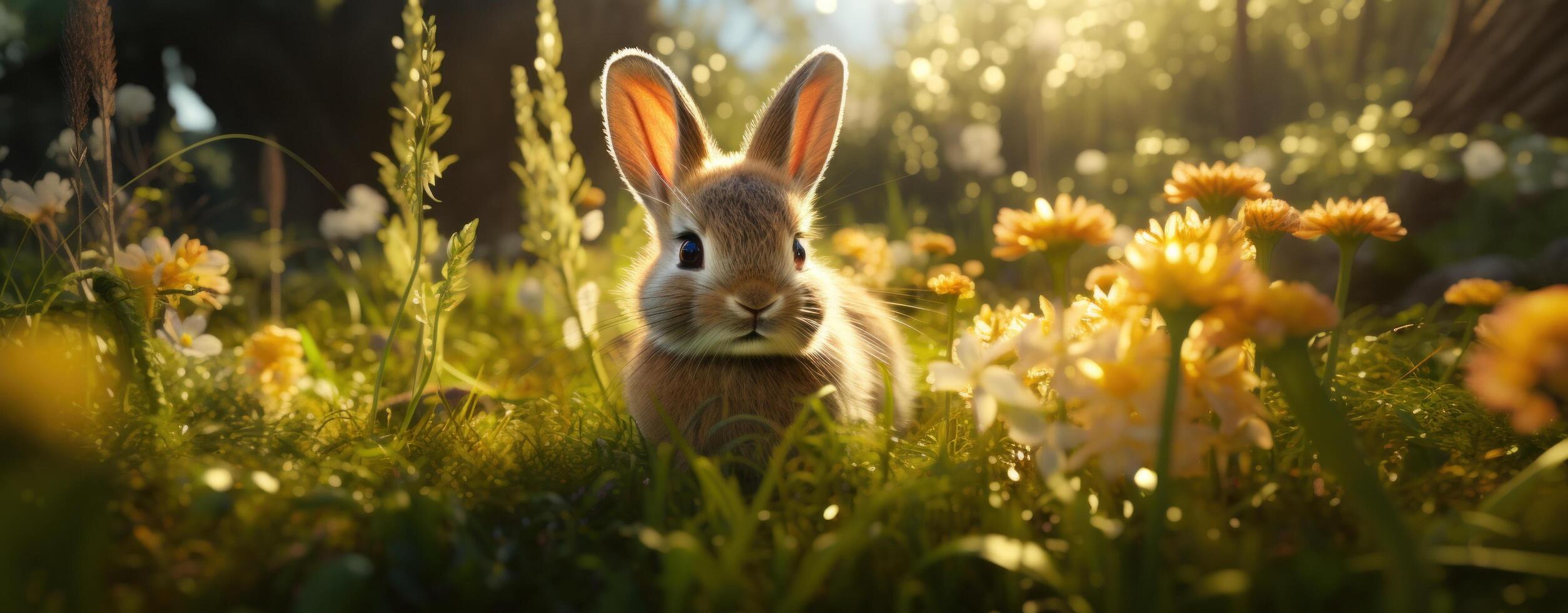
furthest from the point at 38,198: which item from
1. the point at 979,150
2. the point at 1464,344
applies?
the point at 979,150

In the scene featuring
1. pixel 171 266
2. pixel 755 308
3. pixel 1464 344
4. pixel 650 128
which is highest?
pixel 650 128

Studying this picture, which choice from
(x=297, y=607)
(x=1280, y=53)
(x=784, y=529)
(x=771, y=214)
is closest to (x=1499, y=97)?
(x=1280, y=53)

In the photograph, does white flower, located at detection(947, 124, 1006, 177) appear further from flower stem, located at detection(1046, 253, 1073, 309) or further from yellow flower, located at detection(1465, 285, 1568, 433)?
yellow flower, located at detection(1465, 285, 1568, 433)

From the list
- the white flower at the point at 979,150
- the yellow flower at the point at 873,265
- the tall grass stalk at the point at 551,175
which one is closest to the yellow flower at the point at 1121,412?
the tall grass stalk at the point at 551,175

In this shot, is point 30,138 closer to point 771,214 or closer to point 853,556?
point 771,214

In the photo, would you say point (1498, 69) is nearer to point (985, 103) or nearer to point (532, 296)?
point (985, 103)

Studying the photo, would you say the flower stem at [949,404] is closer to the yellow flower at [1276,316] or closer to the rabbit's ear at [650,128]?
the yellow flower at [1276,316]
